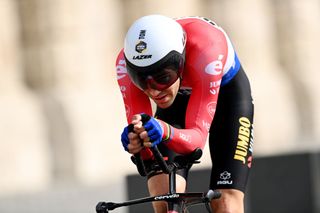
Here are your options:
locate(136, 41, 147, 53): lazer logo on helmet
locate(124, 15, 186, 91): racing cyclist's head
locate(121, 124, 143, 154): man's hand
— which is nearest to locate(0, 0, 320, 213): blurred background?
locate(124, 15, 186, 91): racing cyclist's head

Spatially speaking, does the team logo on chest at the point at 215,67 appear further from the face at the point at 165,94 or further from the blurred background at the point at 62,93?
the blurred background at the point at 62,93

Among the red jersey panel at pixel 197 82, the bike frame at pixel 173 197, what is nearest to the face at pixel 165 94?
the red jersey panel at pixel 197 82

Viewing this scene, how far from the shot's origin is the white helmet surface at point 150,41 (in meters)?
8.73

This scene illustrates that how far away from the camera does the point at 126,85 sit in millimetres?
9523

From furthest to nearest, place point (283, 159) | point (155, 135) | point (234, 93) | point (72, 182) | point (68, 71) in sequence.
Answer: point (68, 71) < point (72, 182) < point (283, 159) < point (234, 93) < point (155, 135)

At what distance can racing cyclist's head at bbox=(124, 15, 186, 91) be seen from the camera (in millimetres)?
8742

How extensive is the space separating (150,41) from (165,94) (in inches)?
19.8

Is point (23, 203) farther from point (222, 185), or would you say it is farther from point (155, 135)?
point (155, 135)

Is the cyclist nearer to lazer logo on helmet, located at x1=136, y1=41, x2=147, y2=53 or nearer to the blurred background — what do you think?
lazer logo on helmet, located at x1=136, y1=41, x2=147, y2=53

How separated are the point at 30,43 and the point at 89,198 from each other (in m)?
10.7

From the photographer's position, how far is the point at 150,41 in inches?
344

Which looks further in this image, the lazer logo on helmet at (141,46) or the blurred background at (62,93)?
the blurred background at (62,93)

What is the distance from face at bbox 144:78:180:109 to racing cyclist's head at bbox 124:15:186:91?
0.06 metres

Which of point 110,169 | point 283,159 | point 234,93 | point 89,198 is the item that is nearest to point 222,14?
point 110,169
